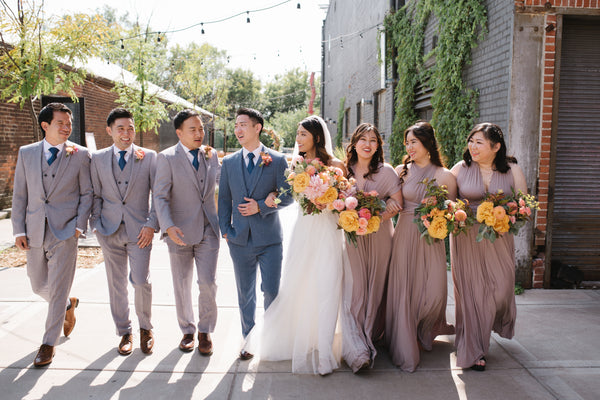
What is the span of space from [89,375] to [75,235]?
1.17 m

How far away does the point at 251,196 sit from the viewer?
13.3 ft

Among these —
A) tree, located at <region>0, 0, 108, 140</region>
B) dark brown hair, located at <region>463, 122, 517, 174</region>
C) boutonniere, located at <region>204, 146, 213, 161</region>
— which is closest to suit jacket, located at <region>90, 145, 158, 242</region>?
boutonniere, located at <region>204, 146, 213, 161</region>

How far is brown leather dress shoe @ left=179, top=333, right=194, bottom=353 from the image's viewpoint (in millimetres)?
4211

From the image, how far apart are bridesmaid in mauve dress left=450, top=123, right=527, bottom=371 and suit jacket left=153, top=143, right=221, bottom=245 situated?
2.27m

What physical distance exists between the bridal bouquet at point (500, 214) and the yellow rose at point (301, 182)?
140 centimetres

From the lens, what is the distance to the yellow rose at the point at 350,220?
3639 mm

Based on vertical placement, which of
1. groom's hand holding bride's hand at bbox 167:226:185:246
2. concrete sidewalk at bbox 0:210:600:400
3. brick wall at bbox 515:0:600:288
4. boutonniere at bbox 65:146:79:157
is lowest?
concrete sidewalk at bbox 0:210:600:400

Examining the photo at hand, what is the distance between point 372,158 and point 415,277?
1.11 meters

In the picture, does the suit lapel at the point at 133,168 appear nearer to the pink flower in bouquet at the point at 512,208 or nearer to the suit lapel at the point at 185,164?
the suit lapel at the point at 185,164

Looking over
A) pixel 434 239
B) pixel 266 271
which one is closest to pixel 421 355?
pixel 434 239

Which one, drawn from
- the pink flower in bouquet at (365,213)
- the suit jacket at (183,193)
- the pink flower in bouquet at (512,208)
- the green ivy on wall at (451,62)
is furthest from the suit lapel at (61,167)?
the green ivy on wall at (451,62)

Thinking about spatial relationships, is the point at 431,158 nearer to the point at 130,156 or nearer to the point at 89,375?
the point at 130,156

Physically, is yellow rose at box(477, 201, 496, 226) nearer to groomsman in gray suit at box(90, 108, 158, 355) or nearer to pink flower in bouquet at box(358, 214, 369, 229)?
pink flower in bouquet at box(358, 214, 369, 229)

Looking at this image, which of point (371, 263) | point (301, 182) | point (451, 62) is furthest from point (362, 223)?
point (451, 62)
